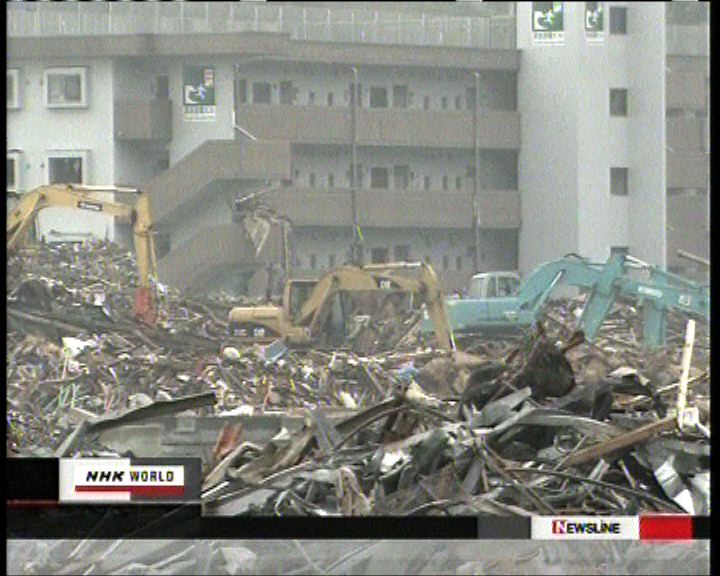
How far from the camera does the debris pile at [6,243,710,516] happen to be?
17.7ft

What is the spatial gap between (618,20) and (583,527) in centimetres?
107

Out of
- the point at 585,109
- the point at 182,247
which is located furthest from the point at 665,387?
the point at 182,247

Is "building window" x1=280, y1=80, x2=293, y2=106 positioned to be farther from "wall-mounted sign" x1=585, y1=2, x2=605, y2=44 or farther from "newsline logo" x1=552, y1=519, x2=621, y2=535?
"newsline logo" x1=552, y1=519, x2=621, y2=535

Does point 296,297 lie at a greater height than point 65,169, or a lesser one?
lesser

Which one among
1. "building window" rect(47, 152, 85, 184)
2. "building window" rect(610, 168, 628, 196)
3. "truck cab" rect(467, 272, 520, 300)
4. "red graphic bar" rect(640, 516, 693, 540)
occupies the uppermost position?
"building window" rect(47, 152, 85, 184)

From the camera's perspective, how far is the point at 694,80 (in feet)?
17.8

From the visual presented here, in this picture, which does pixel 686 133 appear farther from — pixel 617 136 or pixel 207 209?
pixel 207 209

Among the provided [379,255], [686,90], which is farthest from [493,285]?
[686,90]

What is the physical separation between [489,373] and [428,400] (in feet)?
0.47

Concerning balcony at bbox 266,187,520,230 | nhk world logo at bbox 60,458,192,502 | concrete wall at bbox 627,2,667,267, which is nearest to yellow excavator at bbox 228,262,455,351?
balcony at bbox 266,187,520,230

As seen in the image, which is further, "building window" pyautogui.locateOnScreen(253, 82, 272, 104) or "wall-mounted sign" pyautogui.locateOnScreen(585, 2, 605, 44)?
"building window" pyautogui.locateOnScreen(253, 82, 272, 104)

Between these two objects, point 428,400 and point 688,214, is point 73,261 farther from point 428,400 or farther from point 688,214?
point 688,214

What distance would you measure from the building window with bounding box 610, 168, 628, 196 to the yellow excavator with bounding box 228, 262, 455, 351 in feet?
1.38

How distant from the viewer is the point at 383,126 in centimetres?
545
